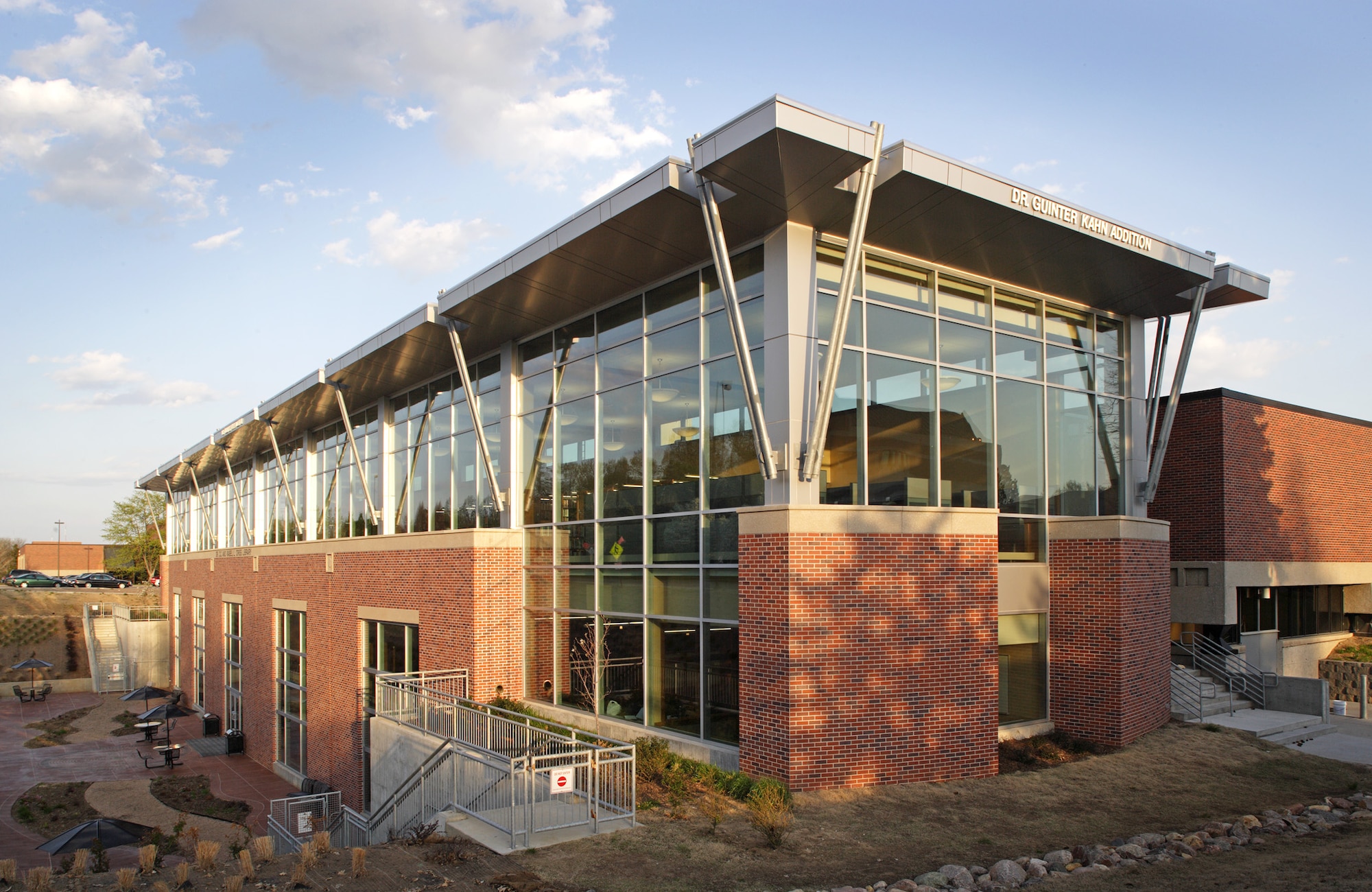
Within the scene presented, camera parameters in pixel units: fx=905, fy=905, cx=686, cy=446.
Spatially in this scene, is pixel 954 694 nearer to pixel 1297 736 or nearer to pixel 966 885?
pixel 966 885

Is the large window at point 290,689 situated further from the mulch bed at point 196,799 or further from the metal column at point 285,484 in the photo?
the metal column at point 285,484

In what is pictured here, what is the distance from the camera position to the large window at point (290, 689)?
28.5 meters

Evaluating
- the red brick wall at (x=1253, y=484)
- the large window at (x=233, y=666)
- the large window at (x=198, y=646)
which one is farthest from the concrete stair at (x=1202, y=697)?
the large window at (x=198, y=646)

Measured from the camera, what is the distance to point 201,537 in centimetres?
5138

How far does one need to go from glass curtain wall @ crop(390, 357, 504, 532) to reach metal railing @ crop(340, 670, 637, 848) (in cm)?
496

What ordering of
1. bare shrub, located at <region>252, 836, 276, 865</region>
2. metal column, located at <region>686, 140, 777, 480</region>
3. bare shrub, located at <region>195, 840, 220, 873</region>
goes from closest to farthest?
1. bare shrub, located at <region>195, 840, 220, 873</region>
2. bare shrub, located at <region>252, 836, 276, 865</region>
3. metal column, located at <region>686, 140, 777, 480</region>

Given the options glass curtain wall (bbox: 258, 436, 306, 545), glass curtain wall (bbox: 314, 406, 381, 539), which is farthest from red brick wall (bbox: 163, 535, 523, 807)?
glass curtain wall (bbox: 314, 406, 381, 539)

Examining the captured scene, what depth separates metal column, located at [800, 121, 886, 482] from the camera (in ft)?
41.8

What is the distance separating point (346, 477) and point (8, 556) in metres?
112

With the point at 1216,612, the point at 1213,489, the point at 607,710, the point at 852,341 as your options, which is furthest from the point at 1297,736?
the point at 607,710

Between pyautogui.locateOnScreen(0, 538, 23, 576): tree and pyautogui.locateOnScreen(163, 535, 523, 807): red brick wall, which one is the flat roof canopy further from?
pyautogui.locateOnScreen(0, 538, 23, 576): tree

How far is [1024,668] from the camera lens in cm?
1712

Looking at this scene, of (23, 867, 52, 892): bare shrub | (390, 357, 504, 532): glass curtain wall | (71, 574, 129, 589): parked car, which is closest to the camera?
(23, 867, 52, 892): bare shrub

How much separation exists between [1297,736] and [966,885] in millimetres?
12412
